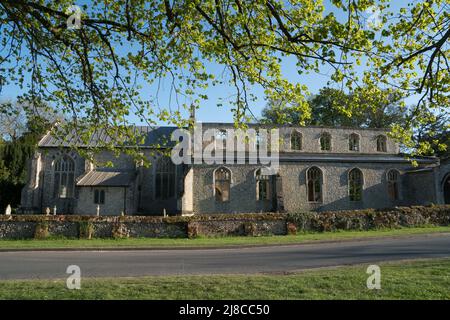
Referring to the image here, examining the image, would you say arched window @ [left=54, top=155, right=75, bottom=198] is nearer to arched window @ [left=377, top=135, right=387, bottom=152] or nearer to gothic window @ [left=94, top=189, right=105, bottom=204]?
gothic window @ [left=94, top=189, right=105, bottom=204]

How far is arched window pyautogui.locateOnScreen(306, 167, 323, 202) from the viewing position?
92.3 ft

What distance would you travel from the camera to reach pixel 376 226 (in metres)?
20.5

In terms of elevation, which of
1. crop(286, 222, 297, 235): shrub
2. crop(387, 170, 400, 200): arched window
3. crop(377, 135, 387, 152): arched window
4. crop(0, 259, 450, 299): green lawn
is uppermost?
crop(377, 135, 387, 152): arched window

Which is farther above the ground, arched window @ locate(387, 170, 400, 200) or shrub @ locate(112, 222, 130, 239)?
arched window @ locate(387, 170, 400, 200)

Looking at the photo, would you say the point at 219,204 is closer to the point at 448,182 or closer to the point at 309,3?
→ the point at 309,3

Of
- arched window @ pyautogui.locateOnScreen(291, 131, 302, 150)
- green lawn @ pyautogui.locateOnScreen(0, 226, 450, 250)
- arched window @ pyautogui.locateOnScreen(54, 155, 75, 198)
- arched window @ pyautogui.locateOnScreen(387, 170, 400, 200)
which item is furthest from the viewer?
arched window @ pyautogui.locateOnScreen(291, 131, 302, 150)

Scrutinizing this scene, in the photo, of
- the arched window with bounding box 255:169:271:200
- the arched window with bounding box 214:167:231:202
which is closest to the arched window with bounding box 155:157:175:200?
the arched window with bounding box 214:167:231:202

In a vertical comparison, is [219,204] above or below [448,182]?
below

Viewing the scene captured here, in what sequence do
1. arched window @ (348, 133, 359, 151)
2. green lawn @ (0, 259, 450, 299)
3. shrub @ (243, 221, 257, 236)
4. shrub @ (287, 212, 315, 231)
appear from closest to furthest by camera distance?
green lawn @ (0, 259, 450, 299) → shrub @ (243, 221, 257, 236) → shrub @ (287, 212, 315, 231) → arched window @ (348, 133, 359, 151)

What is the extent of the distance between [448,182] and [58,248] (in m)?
32.9

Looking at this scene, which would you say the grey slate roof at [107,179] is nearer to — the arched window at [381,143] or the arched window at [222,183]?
the arched window at [222,183]

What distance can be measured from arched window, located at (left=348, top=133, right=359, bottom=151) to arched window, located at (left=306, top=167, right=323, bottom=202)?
683cm

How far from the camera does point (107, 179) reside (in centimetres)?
2855
